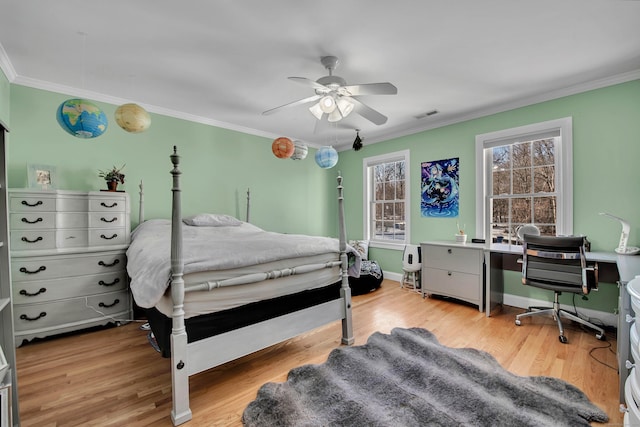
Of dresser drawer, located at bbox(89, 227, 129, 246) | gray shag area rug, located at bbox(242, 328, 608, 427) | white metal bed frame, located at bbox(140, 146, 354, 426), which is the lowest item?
gray shag area rug, located at bbox(242, 328, 608, 427)

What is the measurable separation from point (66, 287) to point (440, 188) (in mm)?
4486

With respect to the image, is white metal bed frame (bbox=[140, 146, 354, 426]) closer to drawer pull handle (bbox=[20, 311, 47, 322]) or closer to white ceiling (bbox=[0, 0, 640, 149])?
white ceiling (bbox=[0, 0, 640, 149])

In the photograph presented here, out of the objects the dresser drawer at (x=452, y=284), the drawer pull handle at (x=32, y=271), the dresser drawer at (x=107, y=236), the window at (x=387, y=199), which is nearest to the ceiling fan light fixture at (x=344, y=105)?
the window at (x=387, y=199)

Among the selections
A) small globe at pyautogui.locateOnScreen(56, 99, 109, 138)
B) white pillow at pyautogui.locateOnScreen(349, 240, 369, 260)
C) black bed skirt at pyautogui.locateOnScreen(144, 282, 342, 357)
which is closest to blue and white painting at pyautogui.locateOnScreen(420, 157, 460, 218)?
white pillow at pyautogui.locateOnScreen(349, 240, 369, 260)

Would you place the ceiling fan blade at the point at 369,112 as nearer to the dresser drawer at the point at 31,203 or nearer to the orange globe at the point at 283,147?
the orange globe at the point at 283,147

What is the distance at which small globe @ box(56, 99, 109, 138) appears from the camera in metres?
1.91

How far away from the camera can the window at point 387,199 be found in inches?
177

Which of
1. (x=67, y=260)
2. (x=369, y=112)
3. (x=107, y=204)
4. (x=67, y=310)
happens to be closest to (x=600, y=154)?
(x=369, y=112)

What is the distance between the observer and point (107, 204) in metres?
2.81

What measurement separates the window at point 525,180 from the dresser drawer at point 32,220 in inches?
176

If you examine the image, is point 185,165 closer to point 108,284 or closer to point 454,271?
point 108,284

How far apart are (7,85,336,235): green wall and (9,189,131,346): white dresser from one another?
44cm

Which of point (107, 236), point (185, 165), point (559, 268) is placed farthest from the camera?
point (185, 165)

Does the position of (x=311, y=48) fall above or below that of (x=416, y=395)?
A: above
